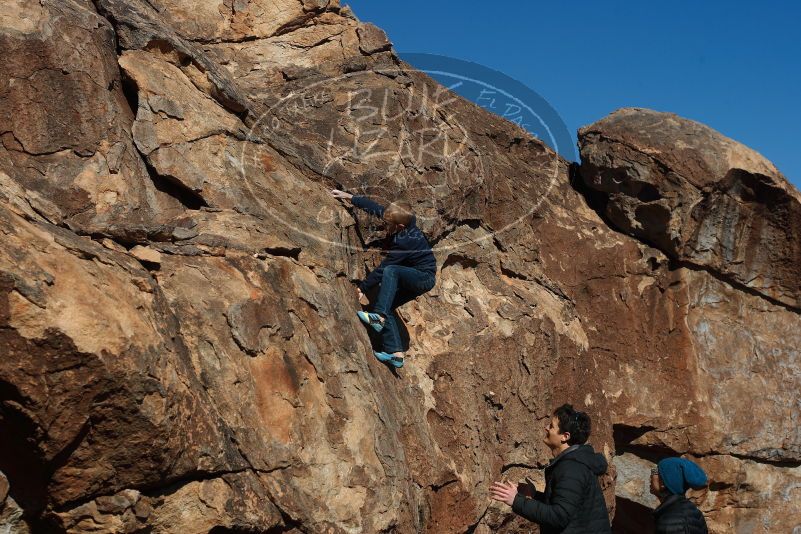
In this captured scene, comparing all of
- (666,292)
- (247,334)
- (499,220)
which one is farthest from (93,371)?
(666,292)

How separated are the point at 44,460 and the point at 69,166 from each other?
122 inches

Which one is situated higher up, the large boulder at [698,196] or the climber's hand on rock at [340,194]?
the large boulder at [698,196]

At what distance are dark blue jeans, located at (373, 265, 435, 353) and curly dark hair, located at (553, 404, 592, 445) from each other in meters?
2.24

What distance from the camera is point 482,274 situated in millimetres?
9469

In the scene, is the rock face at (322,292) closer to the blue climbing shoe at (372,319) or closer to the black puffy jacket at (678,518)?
the blue climbing shoe at (372,319)

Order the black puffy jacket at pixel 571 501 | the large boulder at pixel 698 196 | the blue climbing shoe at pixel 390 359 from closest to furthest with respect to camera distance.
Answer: the black puffy jacket at pixel 571 501, the blue climbing shoe at pixel 390 359, the large boulder at pixel 698 196

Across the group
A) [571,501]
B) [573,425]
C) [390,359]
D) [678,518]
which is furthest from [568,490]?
[390,359]

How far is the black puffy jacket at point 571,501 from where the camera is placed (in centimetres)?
502

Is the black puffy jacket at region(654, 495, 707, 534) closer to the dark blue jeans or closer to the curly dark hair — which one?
the curly dark hair

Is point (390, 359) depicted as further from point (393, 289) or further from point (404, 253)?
point (404, 253)

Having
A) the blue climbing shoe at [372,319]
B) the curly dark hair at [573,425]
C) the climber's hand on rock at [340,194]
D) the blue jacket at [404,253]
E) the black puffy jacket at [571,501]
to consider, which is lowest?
the black puffy jacket at [571,501]

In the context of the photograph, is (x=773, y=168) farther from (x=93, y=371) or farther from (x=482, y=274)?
(x=93, y=371)

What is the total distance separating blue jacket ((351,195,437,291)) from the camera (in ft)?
24.2

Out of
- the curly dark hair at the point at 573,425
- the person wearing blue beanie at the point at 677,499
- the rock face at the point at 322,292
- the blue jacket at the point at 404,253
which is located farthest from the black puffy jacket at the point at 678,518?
the blue jacket at the point at 404,253
